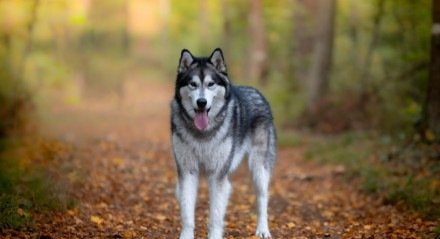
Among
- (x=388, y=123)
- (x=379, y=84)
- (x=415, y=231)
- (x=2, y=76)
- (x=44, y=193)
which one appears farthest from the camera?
(x=379, y=84)

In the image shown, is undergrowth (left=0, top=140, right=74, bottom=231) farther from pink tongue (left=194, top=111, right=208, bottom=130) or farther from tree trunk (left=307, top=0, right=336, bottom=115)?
tree trunk (left=307, top=0, right=336, bottom=115)

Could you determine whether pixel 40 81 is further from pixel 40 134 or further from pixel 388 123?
pixel 388 123

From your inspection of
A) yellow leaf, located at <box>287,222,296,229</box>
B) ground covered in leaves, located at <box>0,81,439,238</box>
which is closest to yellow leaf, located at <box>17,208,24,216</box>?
ground covered in leaves, located at <box>0,81,439,238</box>

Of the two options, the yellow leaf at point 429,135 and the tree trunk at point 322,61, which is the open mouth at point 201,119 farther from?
the tree trunk at point 322,61

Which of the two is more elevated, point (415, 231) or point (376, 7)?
point (376, 7)

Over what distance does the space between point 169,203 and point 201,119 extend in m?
2.99

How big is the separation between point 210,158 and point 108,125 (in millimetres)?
12584

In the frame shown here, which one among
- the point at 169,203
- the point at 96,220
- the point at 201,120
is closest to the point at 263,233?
the point at 201,120

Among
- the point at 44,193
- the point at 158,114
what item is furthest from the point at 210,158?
the point at 158,114

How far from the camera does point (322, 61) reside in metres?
15.2

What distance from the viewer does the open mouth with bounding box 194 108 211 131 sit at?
558 centimetres

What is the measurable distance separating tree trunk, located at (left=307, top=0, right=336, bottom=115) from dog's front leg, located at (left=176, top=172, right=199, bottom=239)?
9845 mm

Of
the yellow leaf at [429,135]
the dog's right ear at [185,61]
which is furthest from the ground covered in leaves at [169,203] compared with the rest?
the dog's right ear at [185,61]

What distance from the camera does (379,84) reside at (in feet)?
44.2
